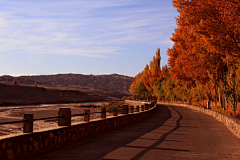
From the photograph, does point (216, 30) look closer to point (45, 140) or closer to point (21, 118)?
point (45, 140)

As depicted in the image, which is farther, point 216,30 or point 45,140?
point 216,30

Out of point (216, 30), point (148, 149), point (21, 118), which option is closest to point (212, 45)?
point (216, 30)

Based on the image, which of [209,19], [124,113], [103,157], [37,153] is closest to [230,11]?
[209,19]

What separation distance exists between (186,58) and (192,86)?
1721cm

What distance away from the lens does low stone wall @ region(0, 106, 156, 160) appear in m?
7.76

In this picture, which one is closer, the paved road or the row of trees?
the paved road

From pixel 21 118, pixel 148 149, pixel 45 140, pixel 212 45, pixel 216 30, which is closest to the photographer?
pixel 45 140

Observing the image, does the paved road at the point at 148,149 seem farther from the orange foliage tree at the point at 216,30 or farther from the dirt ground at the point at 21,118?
the orange foliage tree at the point at 216,30

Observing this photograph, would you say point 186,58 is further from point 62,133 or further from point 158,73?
point 158,73

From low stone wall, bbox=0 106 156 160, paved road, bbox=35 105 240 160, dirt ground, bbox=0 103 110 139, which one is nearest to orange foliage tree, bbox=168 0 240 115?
paved road, bbox=35 105 240 160

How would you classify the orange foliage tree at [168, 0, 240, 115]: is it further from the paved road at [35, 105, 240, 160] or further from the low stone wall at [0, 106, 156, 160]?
the low stone wall at [0, 106, 156, 160]

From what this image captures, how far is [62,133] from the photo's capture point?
1079 cm

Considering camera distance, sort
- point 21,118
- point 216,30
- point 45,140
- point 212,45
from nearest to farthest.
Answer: point 45,140 < point 216,30 < point 212,45 < point 21,118

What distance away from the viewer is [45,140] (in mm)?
9523
